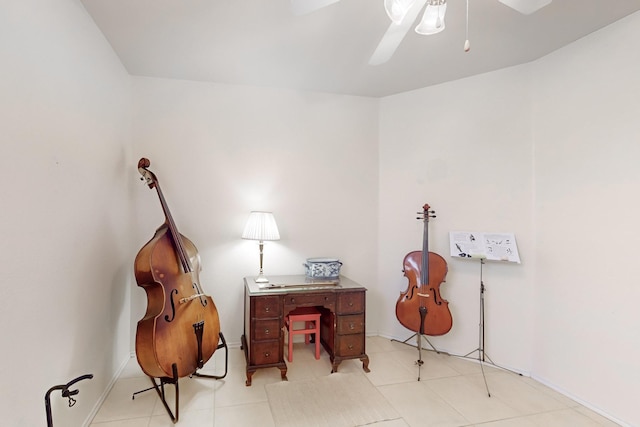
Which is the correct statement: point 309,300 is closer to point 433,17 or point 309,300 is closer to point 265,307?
point 265,307

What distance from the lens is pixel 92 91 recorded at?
77.9 inches

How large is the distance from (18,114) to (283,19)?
1.49m

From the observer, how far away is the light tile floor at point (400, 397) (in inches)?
77.2

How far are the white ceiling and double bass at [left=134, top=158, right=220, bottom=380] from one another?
3.07ft

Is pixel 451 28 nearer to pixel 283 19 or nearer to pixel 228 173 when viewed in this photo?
pixel 283 19

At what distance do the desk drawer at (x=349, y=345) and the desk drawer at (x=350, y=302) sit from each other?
8.5 inches

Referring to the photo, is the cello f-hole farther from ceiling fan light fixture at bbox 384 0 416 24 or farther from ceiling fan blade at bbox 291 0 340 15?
ceiling fan light fixture at bbox 384 0 416 24

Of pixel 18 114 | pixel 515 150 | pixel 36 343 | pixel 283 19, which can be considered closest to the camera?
pixel 18 114

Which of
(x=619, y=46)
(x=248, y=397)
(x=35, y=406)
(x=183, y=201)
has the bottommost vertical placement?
(x=248, y=397)

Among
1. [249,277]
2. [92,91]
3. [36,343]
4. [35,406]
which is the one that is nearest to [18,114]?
[92,91]

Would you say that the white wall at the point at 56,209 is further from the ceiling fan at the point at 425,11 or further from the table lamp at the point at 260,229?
the ceiling fan at the point at 425,11

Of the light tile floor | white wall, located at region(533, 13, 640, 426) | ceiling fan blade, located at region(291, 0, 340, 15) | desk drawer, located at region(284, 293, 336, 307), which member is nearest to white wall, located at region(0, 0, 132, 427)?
the light tile floor

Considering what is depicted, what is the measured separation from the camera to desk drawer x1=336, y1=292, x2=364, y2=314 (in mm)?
2580

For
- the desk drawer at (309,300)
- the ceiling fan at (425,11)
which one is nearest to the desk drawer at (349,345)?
the desk drawer at (309,300)
